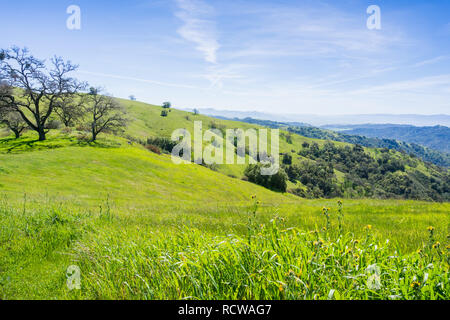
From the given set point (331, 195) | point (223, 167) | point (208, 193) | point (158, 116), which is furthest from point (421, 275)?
point (158, 116)

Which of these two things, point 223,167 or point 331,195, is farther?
point 331,195

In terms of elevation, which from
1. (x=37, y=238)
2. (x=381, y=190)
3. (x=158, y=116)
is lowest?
(x=381, y=190)

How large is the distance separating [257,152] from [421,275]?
6479 inches

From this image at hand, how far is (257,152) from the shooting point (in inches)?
6575

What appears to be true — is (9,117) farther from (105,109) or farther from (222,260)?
(222,260)

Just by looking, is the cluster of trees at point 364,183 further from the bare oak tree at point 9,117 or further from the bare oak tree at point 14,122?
the bare oak tree at point 9,117

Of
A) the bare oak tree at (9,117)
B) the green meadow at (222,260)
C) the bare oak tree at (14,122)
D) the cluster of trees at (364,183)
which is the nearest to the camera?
the green meadow at (222,260)

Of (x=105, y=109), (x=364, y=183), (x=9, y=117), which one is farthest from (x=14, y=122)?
(x=364, y=183)

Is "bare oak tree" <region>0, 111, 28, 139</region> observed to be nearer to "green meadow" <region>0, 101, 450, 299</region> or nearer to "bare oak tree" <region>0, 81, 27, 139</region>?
"bare oak tree" <region>0, 81, 27, 139</region>

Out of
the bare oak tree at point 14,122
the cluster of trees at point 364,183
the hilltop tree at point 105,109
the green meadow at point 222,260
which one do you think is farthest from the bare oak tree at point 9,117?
the cluster of trees at point 364,183

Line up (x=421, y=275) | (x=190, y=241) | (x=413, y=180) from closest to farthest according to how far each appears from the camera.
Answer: (x=421, y=275), (x=190, y=241), (x=413, y=180)

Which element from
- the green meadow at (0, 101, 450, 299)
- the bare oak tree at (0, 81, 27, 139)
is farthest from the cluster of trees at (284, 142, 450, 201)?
the green meadow at (0, 101, 450, 299)

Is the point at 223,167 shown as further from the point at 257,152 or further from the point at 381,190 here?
the point at 381,190
